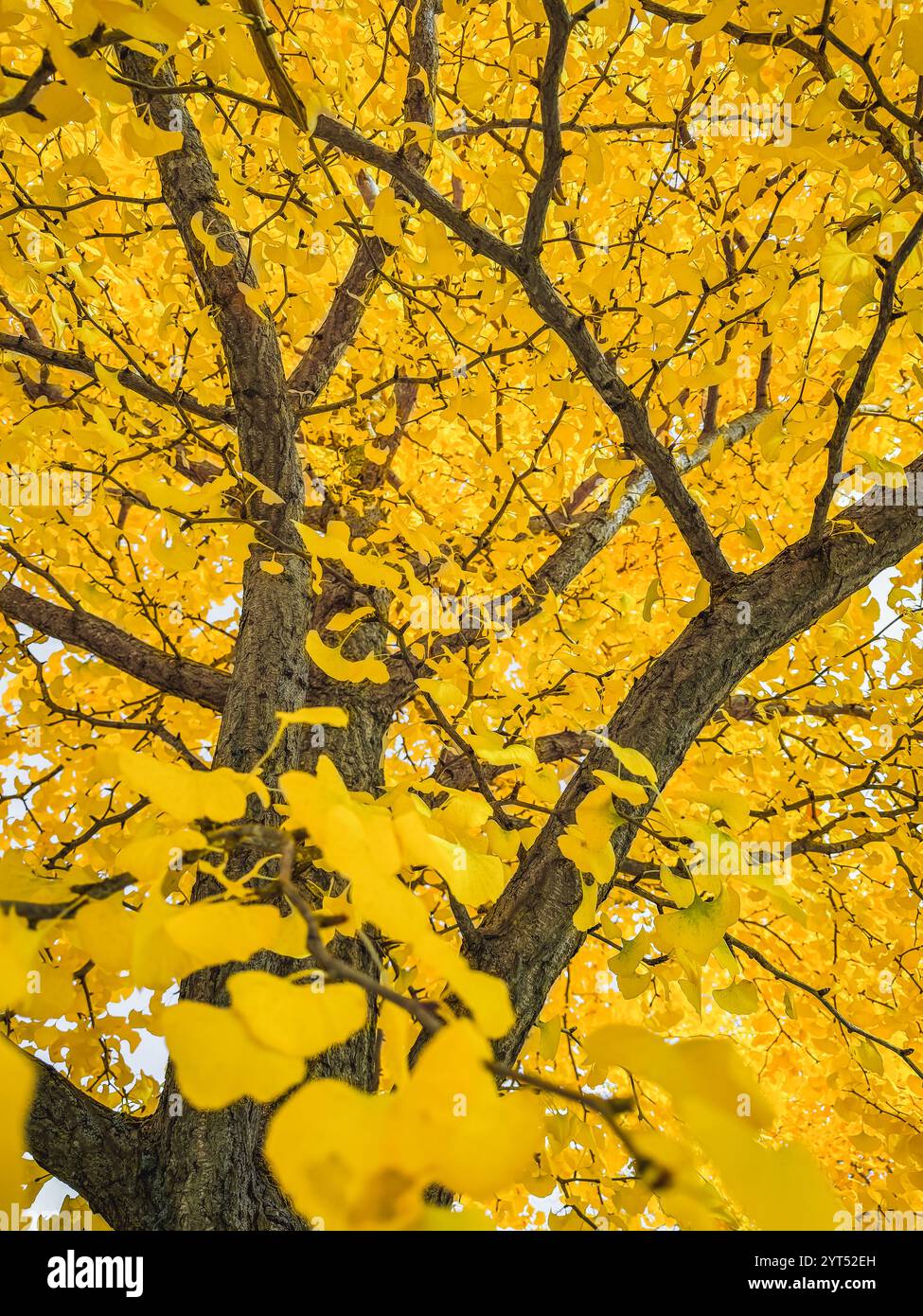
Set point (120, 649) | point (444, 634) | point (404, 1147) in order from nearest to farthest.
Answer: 1. point (404, 1147)
2. point (120, 649)
3. point (444, 634)

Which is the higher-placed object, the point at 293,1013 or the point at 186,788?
the point at 186,788

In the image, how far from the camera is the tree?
524mm

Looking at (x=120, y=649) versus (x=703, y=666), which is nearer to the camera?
(x=703, y=666)

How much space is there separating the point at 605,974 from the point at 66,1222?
2.81m

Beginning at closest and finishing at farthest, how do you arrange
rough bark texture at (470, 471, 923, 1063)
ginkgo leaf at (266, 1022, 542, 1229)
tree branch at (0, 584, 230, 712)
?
ginkgo leaf at (266, 1022, 542, 1229) < rough bark texture at (470, 471, 923, 1063) < tree branch at (0, 584, 230, 712)

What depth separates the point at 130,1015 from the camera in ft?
6.41

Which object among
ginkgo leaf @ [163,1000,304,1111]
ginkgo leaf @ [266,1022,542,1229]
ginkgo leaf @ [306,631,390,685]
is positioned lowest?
ginkgo leaf @ [266,1022,542,1229]

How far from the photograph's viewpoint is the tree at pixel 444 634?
524mm

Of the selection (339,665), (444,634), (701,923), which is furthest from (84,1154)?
(444,634)

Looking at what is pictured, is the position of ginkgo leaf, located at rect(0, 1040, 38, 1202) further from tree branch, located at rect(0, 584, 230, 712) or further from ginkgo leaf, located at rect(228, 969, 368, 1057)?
tree branch, located at rect(0, 584, 230, 712)

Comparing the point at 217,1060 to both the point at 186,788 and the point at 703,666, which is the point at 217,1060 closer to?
the point at 186,788

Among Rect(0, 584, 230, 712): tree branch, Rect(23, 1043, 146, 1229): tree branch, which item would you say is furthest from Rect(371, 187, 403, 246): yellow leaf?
Rect(0, 584, 230, 712): tree branch

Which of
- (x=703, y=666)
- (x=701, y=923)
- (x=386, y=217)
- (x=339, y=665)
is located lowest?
(x=701, y=923)

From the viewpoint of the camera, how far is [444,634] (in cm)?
321
